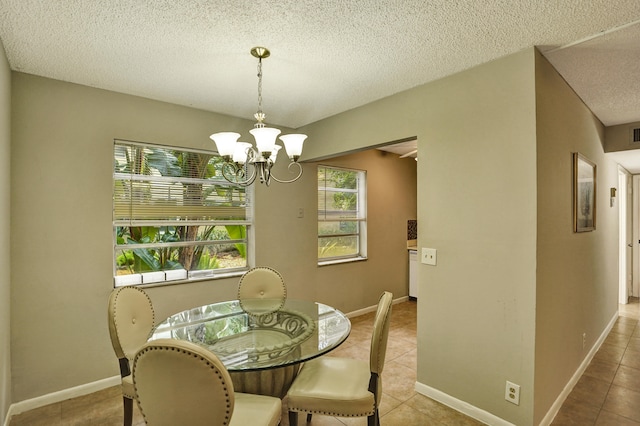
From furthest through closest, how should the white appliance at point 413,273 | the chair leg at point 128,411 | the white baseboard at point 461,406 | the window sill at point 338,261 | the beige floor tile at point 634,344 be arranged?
the white appliance at point 413,273 → the window sill at point 338,261 → the beige floor tile at point 634,344 → the white baseboard at point 461,406 → the chair leg at point 128,411

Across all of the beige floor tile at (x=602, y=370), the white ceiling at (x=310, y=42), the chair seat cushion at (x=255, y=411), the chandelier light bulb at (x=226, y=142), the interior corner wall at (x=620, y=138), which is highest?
the white ceiling at (x=310, y=42)

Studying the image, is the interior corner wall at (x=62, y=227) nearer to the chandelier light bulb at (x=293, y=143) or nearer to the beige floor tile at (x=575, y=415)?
the chandelier light bulb at (x=293, y=143)

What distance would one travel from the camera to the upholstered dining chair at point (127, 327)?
1.88 metres

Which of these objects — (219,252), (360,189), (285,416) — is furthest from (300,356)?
(360,189)

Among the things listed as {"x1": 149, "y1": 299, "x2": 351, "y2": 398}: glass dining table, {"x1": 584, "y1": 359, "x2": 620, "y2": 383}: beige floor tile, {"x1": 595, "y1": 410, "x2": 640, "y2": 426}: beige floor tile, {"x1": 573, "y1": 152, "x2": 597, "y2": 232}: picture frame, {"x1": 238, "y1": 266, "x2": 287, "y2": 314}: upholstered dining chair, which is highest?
{"x1": 573, "y1": 152, "x2": 597, "y2": 232}: picture frame

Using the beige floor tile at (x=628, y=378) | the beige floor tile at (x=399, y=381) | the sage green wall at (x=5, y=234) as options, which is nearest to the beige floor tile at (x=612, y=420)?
the beige floor tile at (x=628, y=378)

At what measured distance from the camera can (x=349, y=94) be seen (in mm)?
2756

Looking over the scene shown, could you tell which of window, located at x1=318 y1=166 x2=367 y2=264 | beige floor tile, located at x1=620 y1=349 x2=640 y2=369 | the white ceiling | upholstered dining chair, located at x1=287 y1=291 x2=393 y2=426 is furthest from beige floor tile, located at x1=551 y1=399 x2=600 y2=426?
window, located at x1=318 y1=166 x2=367 y2=264

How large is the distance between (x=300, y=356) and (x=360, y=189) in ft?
10.8

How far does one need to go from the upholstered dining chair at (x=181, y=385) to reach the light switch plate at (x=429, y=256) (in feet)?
5.78

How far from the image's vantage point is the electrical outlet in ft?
6.48

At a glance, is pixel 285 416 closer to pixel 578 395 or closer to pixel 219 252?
pixel 219 252

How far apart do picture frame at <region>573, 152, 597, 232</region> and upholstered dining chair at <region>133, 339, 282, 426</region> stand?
8.97 ft

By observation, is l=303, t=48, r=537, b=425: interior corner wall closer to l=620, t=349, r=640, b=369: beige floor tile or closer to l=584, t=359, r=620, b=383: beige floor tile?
l=584, t=359, r=620, b=383: beige floor tile
